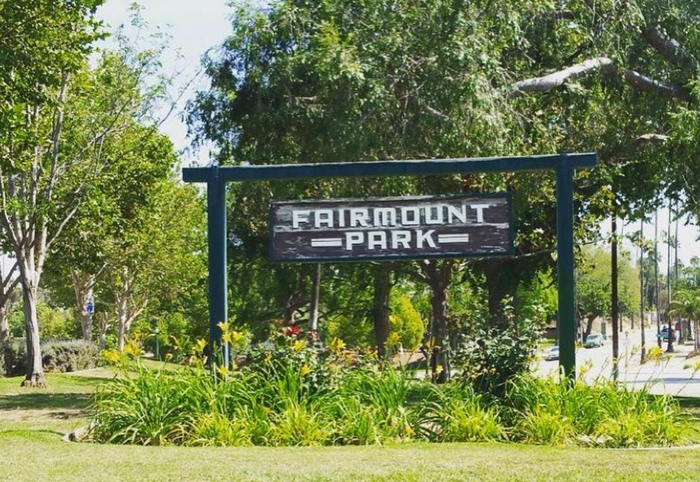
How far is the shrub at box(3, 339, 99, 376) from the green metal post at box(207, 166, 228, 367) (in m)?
25.4

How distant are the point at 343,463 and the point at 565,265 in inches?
175

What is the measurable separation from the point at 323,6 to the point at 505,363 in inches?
405

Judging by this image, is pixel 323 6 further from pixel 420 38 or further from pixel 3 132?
pixel 3 132

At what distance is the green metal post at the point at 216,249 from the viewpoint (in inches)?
516

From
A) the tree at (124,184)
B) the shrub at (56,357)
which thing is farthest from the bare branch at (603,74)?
the shrub at (56,357)

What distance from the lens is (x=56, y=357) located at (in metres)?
38.0

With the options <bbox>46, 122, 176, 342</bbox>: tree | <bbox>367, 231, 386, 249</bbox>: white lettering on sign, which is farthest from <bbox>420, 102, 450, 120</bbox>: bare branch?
<bbox>46, 122, 176, 342</bbox>: tree

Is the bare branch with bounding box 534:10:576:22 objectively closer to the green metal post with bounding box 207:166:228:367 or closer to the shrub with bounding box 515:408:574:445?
the green metal post with bounding box 207:166:228:367

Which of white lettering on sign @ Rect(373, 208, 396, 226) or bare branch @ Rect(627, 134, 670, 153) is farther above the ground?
bare branch @ Rect(627, 134, 670, 153)

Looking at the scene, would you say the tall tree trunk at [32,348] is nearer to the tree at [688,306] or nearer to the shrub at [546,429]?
the shrub at [546,429]

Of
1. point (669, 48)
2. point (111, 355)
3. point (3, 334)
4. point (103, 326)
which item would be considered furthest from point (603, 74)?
point (103, 326)

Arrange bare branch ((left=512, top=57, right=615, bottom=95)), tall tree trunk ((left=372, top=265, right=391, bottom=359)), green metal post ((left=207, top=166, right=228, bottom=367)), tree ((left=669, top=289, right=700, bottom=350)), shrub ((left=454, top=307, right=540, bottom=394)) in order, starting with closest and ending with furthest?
shrub ((left=454, top=307, right=540, bottom=394))
green metal post ((left=207, top=166, right=228, bottom=367))
bare branch ((left=512, top=57, right=615, bottom=95))
tall tree trunk ((left=372, top=265, right=391, bottom=359))
tree ((left=669, top=289, right=700, bottom=350))

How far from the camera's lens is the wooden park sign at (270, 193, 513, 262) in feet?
42.7

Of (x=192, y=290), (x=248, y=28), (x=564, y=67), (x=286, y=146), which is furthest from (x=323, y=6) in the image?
(x=192, y=290)
